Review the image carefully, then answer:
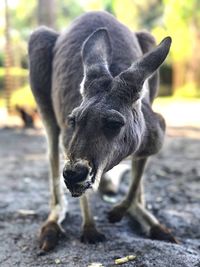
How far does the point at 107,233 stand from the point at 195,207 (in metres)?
1.21

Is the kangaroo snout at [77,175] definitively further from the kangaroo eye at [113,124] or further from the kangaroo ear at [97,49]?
the kangaroo ear at [97,49]

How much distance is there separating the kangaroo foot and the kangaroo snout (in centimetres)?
108

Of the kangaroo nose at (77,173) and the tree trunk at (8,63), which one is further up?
the kangaroo nose at (77,173)

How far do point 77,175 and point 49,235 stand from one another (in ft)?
4.15

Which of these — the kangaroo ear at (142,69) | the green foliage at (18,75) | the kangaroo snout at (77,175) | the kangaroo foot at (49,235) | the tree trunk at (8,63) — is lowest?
the green foliage at (18,75)

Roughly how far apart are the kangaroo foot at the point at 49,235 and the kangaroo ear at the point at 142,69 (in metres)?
1.37

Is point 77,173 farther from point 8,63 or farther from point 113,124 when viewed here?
point 8,63

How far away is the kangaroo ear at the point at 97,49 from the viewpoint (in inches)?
142

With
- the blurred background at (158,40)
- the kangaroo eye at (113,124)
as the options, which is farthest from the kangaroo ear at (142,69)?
the blurred background at (158,40)

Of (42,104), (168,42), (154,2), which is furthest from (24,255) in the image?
(154,2)

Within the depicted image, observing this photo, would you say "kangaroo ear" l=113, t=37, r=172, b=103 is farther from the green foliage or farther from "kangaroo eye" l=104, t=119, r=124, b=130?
the green foliage

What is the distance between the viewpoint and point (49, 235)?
399 cm

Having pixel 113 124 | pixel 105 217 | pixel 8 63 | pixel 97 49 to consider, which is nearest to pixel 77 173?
pixel 113 124

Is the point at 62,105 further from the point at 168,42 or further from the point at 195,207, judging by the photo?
the point at 195,207
